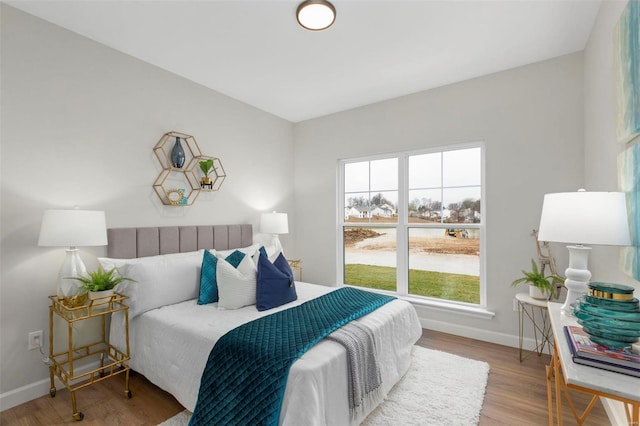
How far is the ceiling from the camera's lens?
2139mm

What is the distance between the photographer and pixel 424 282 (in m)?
3.67

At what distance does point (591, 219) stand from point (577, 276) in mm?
376

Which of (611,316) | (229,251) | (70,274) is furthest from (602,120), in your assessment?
(70,274)

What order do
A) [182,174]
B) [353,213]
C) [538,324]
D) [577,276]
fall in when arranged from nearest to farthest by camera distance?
[577,276]
[538,324]
[182,174]
[353,213]

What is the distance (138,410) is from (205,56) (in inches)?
111

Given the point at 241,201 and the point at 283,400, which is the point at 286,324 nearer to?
the point at 283,400

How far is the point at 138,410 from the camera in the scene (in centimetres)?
202

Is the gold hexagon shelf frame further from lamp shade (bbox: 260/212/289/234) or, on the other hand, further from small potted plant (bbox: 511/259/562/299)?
small potted plant (bbox: 511/259/562/299)

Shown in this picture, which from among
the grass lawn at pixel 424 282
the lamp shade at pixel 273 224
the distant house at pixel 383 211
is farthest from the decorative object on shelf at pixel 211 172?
the grass lawn at pixel 424 282

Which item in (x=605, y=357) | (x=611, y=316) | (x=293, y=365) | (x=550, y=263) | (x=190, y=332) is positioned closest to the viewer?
(x=605, y=357)

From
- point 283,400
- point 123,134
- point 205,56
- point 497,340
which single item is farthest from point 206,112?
point 497,340

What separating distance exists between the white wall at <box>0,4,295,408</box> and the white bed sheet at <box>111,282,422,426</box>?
1.99 feet

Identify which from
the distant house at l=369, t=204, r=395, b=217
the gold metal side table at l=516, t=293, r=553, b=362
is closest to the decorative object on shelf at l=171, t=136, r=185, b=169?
the distant house at l=369, t=204, r=395, b=217

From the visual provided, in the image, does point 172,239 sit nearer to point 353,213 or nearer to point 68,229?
point 68,229
